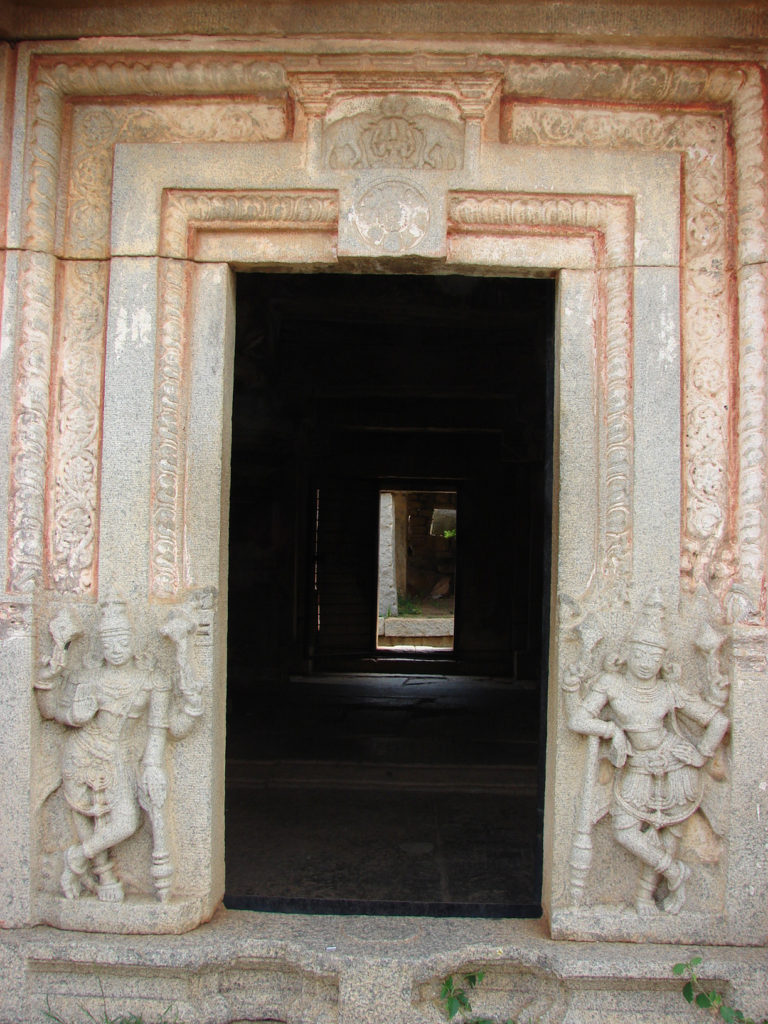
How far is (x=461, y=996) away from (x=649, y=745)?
1.13 m

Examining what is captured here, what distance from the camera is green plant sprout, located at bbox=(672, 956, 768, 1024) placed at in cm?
269

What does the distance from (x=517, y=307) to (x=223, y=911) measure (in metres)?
4.64

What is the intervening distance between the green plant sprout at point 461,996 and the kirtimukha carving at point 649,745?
0.47m

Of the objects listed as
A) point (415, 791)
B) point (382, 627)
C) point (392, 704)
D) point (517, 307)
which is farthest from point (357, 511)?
point (382, 627)

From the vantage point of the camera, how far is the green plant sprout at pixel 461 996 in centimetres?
281

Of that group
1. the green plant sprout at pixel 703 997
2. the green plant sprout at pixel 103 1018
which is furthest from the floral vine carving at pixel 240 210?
the green plant sprout at pixel 703 997

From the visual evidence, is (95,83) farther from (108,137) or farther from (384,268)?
(384,268)

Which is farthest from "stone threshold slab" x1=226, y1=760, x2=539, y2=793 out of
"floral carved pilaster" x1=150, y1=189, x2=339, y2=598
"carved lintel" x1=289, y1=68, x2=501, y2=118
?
"carved lintel" x1=289, y1=68, x2=501, y2=118

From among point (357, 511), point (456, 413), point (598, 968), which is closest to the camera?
point (598, 968)

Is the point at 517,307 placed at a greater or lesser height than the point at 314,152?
greater

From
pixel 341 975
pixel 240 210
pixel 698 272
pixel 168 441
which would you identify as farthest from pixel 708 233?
pixel 341 975

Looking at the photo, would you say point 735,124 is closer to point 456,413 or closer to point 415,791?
point 415,791

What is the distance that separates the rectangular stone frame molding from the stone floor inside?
642 mm

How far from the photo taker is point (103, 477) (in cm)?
303
